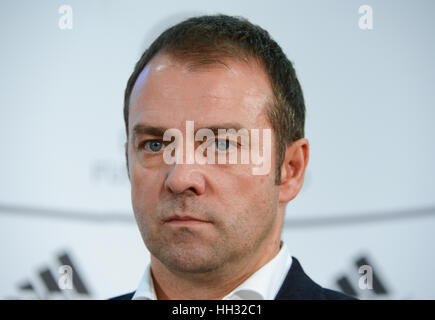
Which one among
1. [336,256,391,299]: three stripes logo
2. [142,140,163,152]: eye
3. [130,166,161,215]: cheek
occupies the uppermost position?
[142,140,163,152]: eye

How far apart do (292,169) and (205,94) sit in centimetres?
35

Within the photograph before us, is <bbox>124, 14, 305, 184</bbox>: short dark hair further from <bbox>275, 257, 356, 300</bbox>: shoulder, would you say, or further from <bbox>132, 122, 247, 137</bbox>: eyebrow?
<bbox>275, 257, 356, 300</bbox>: shoulder

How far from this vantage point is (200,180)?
3.95 ft

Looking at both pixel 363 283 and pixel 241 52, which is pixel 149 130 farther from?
pixel 363 283

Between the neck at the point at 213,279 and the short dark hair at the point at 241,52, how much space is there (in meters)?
0.21

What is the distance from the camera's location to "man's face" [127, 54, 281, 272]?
3.96 ft

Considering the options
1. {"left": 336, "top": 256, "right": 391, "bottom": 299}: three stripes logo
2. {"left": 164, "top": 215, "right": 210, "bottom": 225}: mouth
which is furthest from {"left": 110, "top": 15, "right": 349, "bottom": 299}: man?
{"left": 336, "top": 256, "right": 391, "bottom": 299}: three stripes logo

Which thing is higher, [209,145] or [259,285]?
[209,145]

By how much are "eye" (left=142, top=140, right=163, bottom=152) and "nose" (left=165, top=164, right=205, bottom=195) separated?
10cm

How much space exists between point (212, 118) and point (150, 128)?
166 millimetres

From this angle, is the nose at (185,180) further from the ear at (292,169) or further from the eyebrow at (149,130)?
the ear at (292,169)
